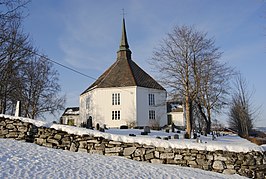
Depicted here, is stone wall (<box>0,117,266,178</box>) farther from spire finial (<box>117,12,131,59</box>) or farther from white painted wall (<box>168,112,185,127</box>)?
white painted wall (<box>168,112,185,127</box>)

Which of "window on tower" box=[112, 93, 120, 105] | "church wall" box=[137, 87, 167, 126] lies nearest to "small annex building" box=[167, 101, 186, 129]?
"church wall" box=[137, 87, 167, 126]

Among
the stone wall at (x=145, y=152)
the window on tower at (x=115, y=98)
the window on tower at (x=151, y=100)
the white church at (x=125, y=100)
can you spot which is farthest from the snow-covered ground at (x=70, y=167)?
the window on tower at (x=151, y=100)

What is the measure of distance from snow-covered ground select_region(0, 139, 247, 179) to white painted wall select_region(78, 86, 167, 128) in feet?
79.4

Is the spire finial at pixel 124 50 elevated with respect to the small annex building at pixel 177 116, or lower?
elevated

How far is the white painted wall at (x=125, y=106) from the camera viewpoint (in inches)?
1272

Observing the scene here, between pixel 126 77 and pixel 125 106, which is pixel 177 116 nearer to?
pixel 125 106

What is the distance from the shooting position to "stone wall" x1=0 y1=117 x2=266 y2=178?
25.4 feet

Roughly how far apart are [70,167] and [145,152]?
111 inches

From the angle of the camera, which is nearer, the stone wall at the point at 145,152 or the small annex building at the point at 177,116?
the stone wall at the point at 145,152

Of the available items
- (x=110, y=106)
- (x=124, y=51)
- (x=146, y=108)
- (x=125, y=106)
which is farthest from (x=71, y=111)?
(x=146, y=108)

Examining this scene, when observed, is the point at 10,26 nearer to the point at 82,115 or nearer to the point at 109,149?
the point at 109,149

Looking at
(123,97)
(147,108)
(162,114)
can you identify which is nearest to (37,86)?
(123,97)

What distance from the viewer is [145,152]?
322 inches

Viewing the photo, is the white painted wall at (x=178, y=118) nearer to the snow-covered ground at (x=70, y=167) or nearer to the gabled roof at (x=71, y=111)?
the gabled roof at (x=71, y=111)
